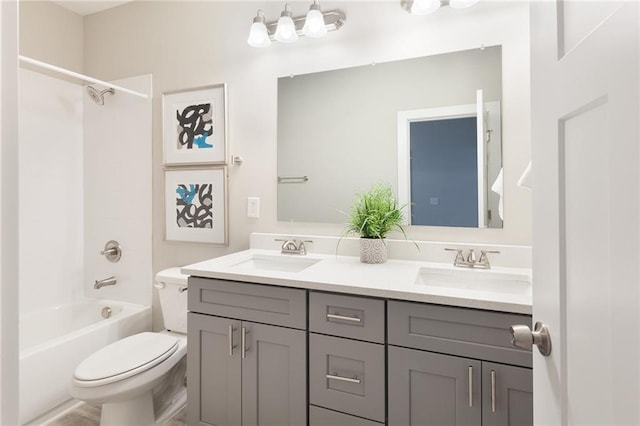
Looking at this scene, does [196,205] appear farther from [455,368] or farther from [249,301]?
[455,368]

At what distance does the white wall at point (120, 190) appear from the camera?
2.33m

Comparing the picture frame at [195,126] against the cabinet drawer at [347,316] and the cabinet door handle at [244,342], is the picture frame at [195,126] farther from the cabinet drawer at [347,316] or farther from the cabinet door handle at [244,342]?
the cabinet drawer at [347,316]

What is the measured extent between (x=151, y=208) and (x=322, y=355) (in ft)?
5.38

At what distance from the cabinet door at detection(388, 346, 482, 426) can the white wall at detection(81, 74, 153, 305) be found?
71.5 inches

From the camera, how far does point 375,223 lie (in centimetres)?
164

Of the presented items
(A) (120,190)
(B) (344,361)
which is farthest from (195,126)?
(B) (344,361)

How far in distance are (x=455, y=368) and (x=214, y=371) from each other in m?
0.99

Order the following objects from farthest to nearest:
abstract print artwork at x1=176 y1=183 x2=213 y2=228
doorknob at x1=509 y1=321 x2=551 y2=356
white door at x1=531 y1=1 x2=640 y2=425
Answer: abstract print artwork at x1=176 y1=183 x2=213 y2=228 < doorknob at x1=509 y1=321 x2=551 y2=356 < white door at x1=531 y1=1 x2=640 y2=425

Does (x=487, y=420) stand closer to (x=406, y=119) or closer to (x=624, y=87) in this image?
(x=624, y=87)

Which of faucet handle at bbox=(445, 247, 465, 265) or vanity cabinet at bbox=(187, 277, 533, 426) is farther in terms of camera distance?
faucet handle at bbox=(445, 247, 465, 265)

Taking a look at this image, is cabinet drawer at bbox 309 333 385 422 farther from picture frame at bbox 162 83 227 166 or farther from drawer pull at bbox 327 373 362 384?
picture frame at bbox 162 83 227 166

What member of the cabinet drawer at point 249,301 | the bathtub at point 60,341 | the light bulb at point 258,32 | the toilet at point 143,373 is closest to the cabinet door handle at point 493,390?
the cabinet drawer at point 249,301

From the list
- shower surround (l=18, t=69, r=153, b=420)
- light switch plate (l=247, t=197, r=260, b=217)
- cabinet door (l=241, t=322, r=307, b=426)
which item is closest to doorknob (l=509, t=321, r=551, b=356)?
cabinet door (l=241, t=322, r=307, b=426)

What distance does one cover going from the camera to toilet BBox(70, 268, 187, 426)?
145cm
